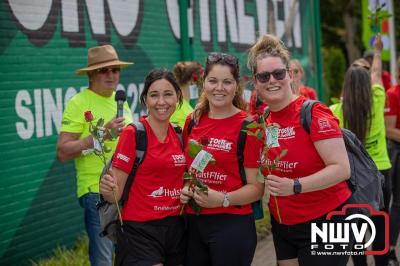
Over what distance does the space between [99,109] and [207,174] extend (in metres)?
1.68

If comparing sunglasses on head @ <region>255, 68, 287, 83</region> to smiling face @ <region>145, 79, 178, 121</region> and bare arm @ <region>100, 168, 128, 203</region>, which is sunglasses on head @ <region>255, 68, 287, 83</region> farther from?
bare arm @ <region>100, 168, 128, 203</region>

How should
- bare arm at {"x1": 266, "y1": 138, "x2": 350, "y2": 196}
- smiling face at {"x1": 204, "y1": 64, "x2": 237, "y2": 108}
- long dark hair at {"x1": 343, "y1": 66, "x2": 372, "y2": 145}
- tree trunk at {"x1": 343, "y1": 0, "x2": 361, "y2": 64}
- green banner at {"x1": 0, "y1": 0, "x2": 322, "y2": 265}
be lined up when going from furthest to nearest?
tree trunk at {"x1": 343, "y1": 0, "x2": 361, "y2": 64}, green banner at {"x1": 0, "y1": 0, "x2": 322, "y2": 265}, long dark hair at {"x1": 343, "y1": 66, "x2": 372, "y2": 145}, smiling face at {"x1": 204, "y1": 64, "x2": 237, "y2": 108}, bare arm at {"x1": 266, "y1": 138, "x2": 350, "y2": 196}

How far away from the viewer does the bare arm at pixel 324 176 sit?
12.9ft

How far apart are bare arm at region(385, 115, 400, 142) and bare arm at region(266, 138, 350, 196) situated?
123 inches

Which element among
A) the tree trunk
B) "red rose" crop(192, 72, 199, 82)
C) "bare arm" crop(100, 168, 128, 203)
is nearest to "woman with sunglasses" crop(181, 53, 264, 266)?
"bare arm" crop(100, 168, 128, 203)

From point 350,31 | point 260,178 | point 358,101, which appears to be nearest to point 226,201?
point 260,178

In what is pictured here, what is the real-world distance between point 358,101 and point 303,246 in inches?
91.8

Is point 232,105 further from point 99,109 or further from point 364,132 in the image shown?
point 364,132

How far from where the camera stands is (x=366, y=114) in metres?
6.20

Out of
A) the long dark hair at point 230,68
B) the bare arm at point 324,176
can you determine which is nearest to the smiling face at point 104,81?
the long dark hair at point 230,68

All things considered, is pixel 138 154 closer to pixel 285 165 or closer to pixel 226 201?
pixel 226 201

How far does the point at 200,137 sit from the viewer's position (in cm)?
427

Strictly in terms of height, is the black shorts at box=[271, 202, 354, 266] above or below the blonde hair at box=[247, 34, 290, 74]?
below

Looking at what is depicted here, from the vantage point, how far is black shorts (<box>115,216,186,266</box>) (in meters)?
4.21
